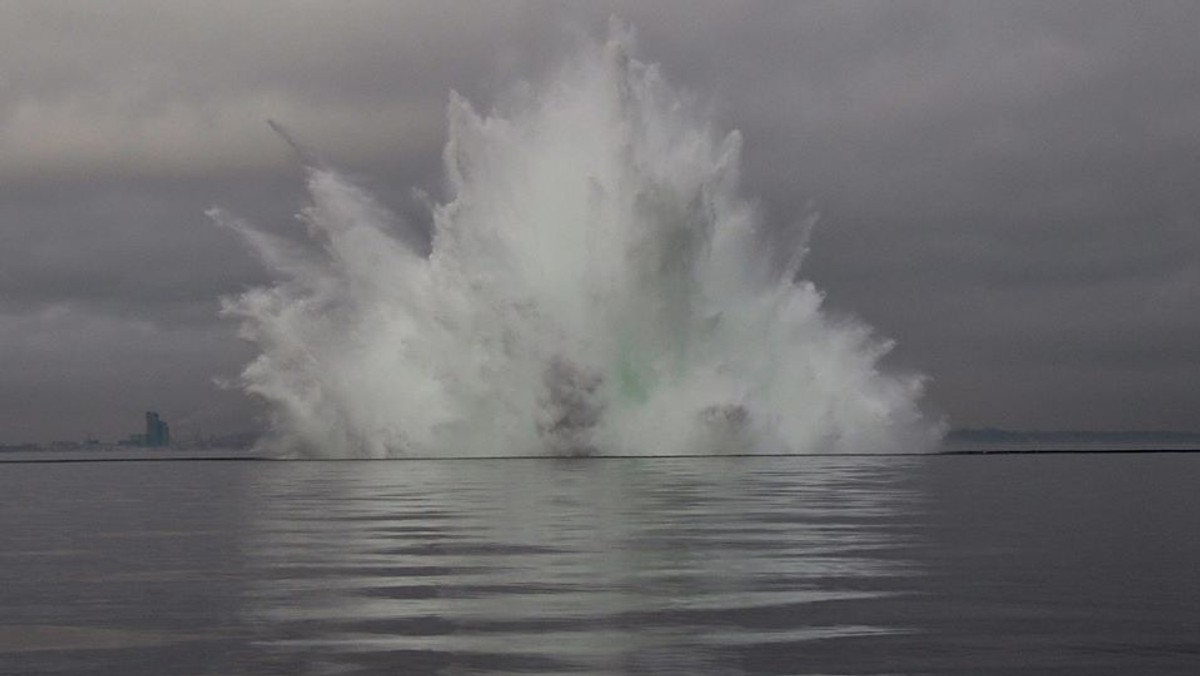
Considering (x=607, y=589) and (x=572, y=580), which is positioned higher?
(x=572, y=580)

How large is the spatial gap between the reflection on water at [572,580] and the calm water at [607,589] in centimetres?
7

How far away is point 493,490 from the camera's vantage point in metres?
57.8

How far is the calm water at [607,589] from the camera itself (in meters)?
16.2

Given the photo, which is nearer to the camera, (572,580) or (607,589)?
(607,589)

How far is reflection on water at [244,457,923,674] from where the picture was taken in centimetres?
1667

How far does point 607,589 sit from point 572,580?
1.21 metres

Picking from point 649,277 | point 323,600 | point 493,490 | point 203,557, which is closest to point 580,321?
point 649,277

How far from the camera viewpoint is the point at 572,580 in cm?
2334

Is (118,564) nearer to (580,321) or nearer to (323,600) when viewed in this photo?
(323,600)

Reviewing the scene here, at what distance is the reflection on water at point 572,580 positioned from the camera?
16672 millimetres

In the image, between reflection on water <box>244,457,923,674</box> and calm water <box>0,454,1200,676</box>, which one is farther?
reflection on water <box>244,457,923,674</box>

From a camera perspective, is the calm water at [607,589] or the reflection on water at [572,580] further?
the reflection on water at [572,580]

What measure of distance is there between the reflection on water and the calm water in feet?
0.22

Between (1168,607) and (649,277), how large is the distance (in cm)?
9086
